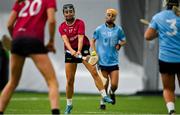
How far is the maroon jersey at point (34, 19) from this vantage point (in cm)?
1224

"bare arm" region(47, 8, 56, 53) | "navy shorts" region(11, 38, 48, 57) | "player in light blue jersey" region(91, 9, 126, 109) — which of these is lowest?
"player in light blue jersey" region(91, 9, 126, 109)

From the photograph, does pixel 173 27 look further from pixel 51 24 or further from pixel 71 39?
pixel 71 39

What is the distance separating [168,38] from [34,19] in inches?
112

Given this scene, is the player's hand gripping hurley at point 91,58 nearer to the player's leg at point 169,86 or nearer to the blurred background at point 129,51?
the player's leg at point 169,86

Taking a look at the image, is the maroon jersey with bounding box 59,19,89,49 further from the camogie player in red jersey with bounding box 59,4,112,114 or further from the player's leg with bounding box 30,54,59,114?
the player's leg with bounding box 30,54,59,114

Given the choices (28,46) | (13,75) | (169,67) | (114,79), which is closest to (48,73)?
(28,46)

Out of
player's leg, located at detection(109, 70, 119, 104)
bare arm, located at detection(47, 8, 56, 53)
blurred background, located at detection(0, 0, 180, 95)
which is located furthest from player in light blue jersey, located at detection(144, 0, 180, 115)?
blurred background, located at detection(0, 0, 180, 95)

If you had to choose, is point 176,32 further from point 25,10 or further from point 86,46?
point 86,46

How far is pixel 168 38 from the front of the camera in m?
14.1

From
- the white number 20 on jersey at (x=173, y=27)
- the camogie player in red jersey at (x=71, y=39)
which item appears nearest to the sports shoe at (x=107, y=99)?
the camogie player in red jersey at (x=71, y=39)

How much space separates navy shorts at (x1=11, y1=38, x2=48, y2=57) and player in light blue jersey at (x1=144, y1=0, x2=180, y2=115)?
8.06 feet

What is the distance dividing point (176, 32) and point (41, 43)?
2929 mm

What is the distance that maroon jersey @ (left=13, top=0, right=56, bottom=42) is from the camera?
12.2m

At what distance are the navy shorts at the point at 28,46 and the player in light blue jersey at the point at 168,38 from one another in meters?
2.46
